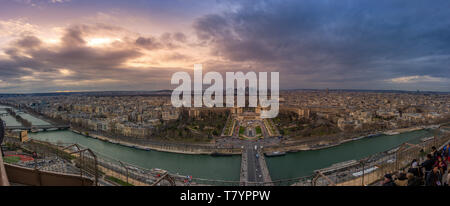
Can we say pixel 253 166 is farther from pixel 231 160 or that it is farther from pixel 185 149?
pixel 185 149

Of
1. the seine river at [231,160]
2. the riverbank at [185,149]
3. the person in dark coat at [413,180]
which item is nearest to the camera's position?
the person in dark coat at [413,180]

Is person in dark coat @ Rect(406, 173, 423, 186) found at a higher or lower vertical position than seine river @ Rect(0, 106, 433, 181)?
higher

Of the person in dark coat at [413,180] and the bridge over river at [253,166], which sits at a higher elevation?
the person in dark coat at [413,180]

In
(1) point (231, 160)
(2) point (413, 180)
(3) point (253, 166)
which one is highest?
(2) point (413, 180)

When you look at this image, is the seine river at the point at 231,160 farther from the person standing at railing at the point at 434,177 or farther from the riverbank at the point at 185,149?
the person standing at railing at the point at 434,177

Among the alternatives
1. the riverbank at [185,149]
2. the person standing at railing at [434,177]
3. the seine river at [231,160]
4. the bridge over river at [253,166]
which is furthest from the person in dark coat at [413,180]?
the riverbank at [185,149]

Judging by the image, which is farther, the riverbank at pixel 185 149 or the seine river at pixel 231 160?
the riverbank at pixel 185 149

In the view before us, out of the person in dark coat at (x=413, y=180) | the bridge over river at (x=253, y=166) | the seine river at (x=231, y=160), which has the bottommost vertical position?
the seine river at (x=231, y=160)

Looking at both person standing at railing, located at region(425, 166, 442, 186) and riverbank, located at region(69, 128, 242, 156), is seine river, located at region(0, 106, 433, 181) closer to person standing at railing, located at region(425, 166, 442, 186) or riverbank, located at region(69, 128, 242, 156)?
riverbank, located at region(69, 128, 242, 156)

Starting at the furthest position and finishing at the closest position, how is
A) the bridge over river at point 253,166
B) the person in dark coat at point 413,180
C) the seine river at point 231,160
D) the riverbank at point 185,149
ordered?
the riverbank at point 185,149
the seine river at point 231,160
the bridge over river at point 253,166
the person in dark coat at point 413,180

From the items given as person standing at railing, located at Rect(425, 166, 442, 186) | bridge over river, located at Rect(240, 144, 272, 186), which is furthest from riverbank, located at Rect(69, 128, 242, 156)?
person standing at railing, located at Rect(425, 166, 442, 186)

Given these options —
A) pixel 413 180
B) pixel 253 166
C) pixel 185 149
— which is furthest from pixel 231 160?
pixel 413 180
